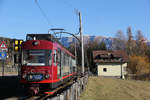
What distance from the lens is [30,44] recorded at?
1289 cm

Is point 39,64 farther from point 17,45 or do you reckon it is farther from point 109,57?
point 109,57

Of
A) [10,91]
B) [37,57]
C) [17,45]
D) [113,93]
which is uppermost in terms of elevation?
[17,45]

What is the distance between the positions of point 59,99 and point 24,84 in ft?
19.6

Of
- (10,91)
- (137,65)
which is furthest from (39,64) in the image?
(137,65)

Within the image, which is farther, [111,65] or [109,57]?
[109,57]

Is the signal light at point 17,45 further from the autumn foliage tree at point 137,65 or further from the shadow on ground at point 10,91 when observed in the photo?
the autumn foliage tree at point 137,65

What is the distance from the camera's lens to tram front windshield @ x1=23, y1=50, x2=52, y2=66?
1243cm

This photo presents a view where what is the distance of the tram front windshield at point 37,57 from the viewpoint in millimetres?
12430

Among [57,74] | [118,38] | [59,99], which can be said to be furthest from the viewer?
[118,38]

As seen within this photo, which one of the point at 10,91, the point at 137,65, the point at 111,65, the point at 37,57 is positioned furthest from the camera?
the point at 111,65

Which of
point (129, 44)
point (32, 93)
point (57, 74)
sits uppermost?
point (129, 44)

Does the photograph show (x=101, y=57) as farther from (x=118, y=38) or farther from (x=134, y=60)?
(x=118, y=38)

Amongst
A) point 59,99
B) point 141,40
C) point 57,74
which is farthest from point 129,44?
point 59,99

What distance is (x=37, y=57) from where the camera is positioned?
12.5 metres
